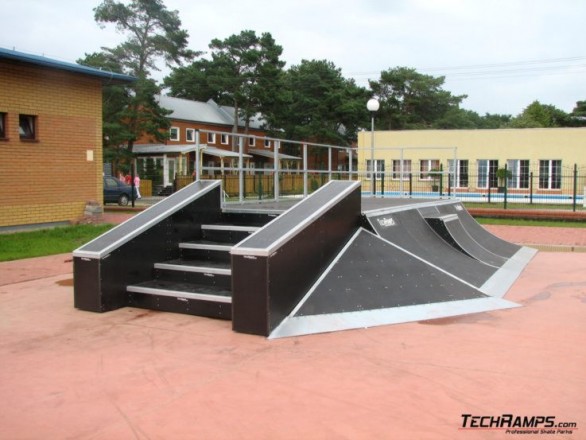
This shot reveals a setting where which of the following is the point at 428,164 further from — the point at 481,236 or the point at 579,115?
the point at 579,115

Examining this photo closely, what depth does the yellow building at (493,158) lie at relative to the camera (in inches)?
1216

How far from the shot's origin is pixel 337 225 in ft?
22.8

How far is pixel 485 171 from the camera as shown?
3369 centimetres

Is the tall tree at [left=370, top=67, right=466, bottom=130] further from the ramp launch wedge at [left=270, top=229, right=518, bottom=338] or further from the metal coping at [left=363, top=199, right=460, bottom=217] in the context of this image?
the ramp launch wedge at [left=270, top=229, right=518, bottom=338]

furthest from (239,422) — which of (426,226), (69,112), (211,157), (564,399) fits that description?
(211,157)

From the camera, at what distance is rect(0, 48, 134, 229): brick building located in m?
13.8

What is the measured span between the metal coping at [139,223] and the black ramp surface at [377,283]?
221 centimetres

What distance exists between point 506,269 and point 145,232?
229 inches

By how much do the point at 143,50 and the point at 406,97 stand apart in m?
30.6

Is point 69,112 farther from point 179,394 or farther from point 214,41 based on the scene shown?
point 214,41

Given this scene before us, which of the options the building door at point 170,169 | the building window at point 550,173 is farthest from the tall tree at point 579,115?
the building door at point 170,169

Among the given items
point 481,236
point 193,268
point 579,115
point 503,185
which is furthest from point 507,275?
point 579,115

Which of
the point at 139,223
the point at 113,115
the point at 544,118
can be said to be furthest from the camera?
the point at 544,118

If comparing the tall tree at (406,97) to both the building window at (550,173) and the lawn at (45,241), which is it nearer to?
the building window at (550,173)
